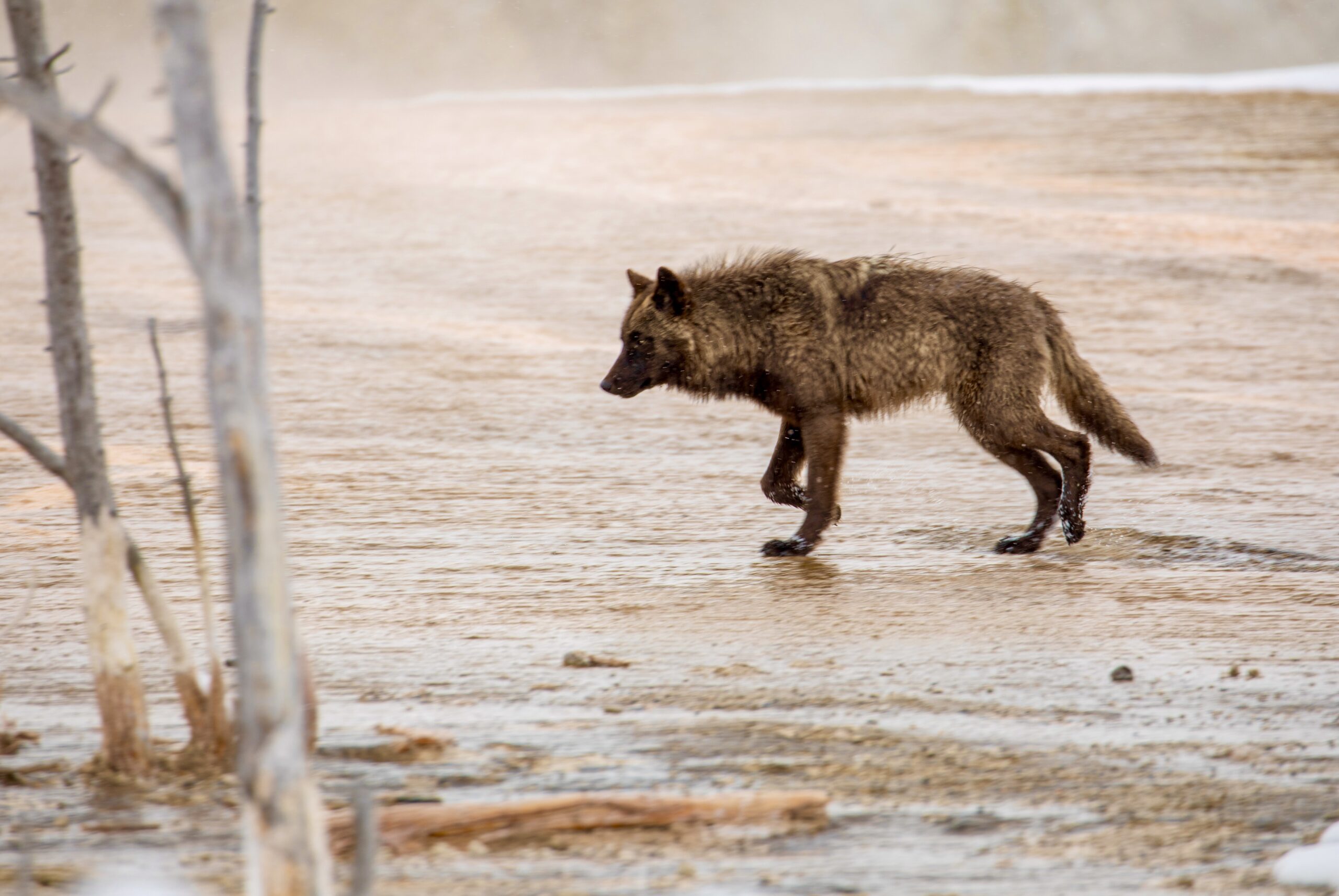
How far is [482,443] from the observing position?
10.3m

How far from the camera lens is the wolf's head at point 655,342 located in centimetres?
727

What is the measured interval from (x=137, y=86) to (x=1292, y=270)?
19.6m

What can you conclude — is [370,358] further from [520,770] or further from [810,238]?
[520,770]

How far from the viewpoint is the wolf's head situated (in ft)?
23.9

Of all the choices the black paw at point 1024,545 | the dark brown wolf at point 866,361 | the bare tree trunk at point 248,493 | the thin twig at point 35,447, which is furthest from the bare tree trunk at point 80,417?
the black paw at point 1024,545

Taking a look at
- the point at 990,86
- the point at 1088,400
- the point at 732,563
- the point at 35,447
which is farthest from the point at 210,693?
the point at 990,86

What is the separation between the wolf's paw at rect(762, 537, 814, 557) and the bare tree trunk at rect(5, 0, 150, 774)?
373cm

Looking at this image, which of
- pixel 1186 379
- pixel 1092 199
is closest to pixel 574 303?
pixel 1186 379

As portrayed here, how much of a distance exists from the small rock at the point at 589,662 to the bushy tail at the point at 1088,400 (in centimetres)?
322

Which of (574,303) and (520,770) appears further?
(574,303)

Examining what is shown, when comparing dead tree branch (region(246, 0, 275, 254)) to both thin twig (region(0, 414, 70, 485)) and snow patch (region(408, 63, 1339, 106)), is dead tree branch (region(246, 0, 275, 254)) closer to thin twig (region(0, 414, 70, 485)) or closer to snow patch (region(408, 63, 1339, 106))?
thin twig (region(0, 414, 70, 485))

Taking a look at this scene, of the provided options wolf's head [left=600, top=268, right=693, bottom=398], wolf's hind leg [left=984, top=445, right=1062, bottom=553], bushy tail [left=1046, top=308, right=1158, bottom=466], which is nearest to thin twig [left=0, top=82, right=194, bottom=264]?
wolf's head [left=600, top=268, right=693, bottom=398]

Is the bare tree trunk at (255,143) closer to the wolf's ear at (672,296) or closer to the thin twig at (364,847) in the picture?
the thin twig at (364,847)

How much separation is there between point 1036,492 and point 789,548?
1.36m
